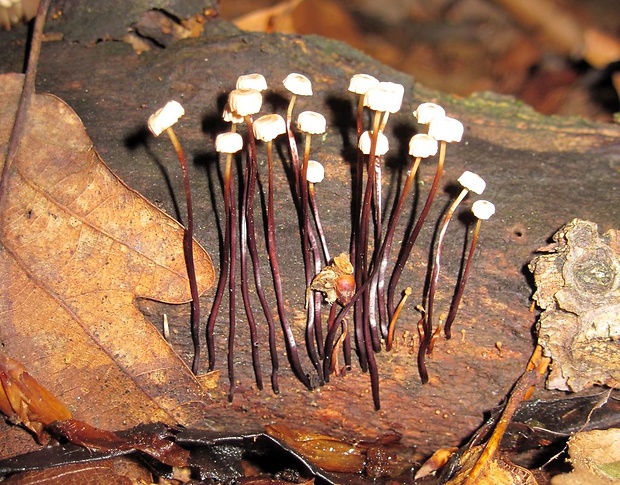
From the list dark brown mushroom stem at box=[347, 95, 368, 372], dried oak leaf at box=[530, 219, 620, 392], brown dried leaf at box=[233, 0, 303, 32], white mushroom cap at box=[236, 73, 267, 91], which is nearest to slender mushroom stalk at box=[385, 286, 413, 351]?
dark brown mushroom stem at box=[347, 95, 368, 372]

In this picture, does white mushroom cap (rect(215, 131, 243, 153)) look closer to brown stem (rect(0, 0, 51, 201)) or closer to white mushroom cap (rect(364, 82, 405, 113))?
white mushroom cap (rect(364, 82, 405, 113))

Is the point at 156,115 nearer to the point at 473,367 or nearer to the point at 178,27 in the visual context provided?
the point at 178,27

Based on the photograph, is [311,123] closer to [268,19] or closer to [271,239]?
[271,239]

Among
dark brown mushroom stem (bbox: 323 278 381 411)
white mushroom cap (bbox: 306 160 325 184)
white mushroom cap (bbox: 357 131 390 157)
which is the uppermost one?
white mushroom cap (bbox: 357 131 390 157)

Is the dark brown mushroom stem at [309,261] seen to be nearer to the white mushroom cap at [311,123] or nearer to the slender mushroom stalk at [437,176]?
the white mushroom cap at [311,123]

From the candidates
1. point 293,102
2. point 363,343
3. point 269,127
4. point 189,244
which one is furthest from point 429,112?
point 189,244

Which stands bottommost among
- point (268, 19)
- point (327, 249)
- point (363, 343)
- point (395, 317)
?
point (363, 343)

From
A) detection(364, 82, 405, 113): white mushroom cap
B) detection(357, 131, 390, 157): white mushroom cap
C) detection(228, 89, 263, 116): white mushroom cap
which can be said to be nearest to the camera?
detection(228, 89, 263, 116): white mushroom cap
